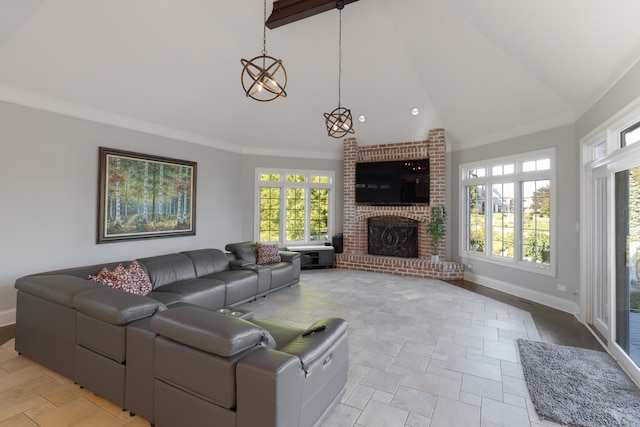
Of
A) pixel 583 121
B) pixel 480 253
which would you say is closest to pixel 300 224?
pixel 480 253

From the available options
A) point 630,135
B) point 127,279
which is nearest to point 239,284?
point 127,279

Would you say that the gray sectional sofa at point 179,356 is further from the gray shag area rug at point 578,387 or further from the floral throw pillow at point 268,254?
the floral throw pillow at point 268,254

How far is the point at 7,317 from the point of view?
4.03 m

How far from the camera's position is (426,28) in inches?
194

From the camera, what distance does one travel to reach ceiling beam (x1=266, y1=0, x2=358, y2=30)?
4.22 metres

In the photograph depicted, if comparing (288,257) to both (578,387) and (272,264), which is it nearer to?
(272,264)

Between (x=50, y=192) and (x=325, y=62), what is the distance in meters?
4.93

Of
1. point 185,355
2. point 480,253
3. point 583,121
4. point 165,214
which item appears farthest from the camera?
point 480,253

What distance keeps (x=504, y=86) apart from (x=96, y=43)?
238 inches

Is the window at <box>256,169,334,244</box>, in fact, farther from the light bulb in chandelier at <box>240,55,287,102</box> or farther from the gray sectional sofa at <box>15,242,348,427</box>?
the gray sectional sofa at <box>15,242,348,427</box>

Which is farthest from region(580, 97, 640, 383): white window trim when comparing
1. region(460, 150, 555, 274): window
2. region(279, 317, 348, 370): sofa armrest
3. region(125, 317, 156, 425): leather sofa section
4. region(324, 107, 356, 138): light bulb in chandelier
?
region(125, 317, 156, 425): leather sofa section

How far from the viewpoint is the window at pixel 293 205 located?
7996 mm

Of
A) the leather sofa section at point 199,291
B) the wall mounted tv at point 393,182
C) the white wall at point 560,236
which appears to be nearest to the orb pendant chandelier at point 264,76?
the leather sofa section at point 199,291

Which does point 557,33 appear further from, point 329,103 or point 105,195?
point 105,195
